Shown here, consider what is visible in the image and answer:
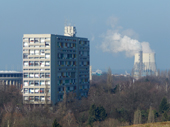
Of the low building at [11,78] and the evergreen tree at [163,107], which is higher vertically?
the low building at [11,78]

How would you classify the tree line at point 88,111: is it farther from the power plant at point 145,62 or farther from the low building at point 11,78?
the power plant at point 145,62

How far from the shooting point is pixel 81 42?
203ft

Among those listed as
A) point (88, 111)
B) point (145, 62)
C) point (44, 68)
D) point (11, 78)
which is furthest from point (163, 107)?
point (145, 62)

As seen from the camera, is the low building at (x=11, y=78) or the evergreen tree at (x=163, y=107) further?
the low building at (x=11, y=78)

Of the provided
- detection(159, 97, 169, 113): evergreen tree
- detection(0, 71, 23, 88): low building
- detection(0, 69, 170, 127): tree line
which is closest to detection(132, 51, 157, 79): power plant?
detection(0, 71, 23, 88): low building

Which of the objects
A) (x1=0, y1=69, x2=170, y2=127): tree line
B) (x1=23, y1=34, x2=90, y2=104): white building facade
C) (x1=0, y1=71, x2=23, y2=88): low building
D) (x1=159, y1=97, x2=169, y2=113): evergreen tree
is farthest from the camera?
(x1=0, y1=71, x2=23, y2=88): low building

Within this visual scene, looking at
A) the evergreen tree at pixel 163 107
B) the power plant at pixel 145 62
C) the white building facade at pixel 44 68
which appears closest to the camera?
the evergreen tree at pixel 163 107

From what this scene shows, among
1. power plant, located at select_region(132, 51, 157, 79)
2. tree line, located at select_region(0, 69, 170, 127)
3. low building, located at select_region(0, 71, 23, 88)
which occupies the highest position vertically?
power plant, located at select_region(132, 51, 157, 79)

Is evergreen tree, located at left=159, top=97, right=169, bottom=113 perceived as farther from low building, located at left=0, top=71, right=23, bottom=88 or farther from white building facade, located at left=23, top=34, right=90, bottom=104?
low building, located at left=0, top=71, right=23, bottom=88

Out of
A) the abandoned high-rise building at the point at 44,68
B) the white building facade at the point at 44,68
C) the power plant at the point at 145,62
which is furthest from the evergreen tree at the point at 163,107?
the power plant at the point at 145,62

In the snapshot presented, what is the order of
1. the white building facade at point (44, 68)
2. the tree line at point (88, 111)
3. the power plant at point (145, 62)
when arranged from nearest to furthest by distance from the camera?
1. the tree line at point (88, 111)
2. the white building facade at point (44, 68)
3. the power plant at point (145, 62)

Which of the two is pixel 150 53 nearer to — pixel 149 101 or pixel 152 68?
pixel 152 68

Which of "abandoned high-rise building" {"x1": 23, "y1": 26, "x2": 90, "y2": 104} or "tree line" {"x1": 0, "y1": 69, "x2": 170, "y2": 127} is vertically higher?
"abandoned high-rise building" {"x1": 23, "y1": 26, "x2": 90, "y2": 104}

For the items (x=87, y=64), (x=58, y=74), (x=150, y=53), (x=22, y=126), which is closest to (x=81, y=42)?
(x=87, y=64)
